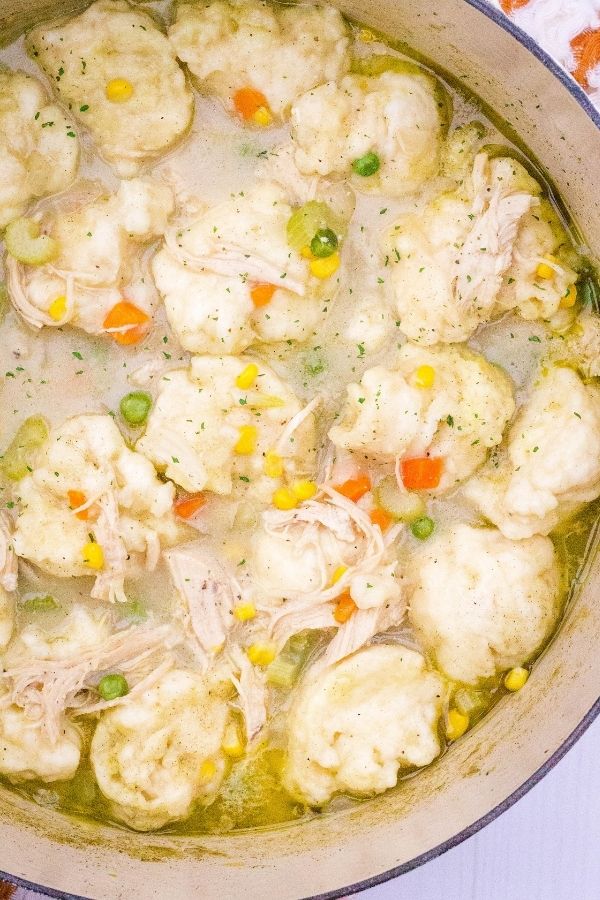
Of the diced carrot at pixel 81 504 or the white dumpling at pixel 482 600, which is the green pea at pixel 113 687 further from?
the white dumpling at pixel 482 600

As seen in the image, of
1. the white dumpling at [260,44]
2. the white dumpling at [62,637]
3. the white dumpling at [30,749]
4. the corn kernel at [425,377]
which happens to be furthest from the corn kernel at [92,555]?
the white dumpling at [260,44]

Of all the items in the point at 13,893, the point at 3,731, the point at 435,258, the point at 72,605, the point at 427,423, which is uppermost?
the point at 435,258

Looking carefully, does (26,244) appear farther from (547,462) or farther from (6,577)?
(547,462)

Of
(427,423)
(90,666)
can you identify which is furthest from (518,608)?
(90,666)

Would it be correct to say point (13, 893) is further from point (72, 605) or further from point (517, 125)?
point (517, 125)

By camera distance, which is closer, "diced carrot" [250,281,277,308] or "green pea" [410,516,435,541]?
"diced carrot" [250,281,277,308]

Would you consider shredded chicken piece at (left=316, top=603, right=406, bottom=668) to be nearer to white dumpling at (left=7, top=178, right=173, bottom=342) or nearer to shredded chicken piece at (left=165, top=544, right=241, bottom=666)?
shredded chicken piece at (left=165, top=544, right=241, bottom=666)

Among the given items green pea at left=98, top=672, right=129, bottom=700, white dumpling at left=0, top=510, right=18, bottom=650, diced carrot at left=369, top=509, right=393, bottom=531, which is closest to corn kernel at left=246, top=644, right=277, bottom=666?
green pea at left=98, top=672, right=129, bottom=700
